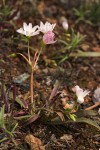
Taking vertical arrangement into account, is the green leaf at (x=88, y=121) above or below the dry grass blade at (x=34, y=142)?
above

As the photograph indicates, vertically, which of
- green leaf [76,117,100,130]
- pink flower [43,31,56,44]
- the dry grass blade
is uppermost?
pink flower [43,31,56,44]

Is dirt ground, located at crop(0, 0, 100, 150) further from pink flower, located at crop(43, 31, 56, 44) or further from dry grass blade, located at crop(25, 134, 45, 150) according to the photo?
pink flower, located at crop(43, 31, 56, 44)

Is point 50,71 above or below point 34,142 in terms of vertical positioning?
above

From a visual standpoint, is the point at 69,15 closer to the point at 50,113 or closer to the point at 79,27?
the point at 79,27

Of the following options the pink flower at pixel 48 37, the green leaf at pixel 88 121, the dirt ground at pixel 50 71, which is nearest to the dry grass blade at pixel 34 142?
the dirt ground at pixel 50 71

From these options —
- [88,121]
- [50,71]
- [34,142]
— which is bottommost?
[34,142]

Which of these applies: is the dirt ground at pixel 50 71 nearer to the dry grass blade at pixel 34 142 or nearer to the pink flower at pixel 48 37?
the dry grass blade at pixel 34 142

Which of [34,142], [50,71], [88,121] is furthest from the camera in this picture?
[50,71]

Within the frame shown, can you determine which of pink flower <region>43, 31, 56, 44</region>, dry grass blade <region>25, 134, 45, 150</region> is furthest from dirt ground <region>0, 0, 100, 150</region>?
pink flower <region>43, 31, 56, 44</region>

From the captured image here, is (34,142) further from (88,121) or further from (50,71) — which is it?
(50,71)

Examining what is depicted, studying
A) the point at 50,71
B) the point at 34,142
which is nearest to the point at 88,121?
the point at 34,142

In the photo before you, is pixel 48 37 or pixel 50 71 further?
pixel 50 71
